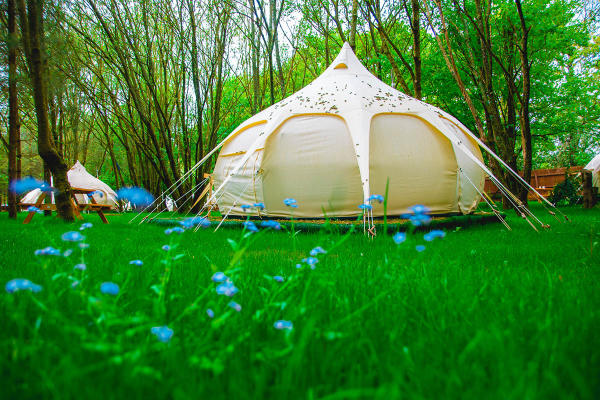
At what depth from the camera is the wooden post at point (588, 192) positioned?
10891 mm

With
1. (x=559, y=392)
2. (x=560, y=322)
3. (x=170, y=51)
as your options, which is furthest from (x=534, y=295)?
(x=170, y=51)

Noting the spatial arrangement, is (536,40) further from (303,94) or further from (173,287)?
(173,287)

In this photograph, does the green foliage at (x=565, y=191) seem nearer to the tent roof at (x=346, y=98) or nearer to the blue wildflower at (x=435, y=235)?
the tent roof at (x=346, y=98)

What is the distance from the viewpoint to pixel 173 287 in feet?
5.92

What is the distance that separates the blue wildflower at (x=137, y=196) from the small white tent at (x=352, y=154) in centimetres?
1359

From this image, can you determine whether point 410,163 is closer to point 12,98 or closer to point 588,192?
point 588,192

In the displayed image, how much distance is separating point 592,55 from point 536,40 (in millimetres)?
10690

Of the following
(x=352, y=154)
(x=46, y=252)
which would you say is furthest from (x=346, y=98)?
(x=46, y=252)

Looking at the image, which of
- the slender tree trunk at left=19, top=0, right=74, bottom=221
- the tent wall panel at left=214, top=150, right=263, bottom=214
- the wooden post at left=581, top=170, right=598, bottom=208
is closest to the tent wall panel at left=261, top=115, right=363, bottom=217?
the tent wall panel at left=214, top=150, right=263, bottom=214

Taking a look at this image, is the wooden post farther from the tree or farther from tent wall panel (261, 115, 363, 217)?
the tree

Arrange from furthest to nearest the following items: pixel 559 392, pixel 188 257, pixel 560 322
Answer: pixel 188 257 → pixel 560 322 → pixel 559 392

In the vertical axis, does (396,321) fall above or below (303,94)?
below

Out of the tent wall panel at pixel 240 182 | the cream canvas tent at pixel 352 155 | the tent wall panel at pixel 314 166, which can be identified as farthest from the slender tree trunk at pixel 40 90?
the tent wall panel at pixel 314 166

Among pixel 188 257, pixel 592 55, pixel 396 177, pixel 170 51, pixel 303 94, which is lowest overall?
pixel 188 257
